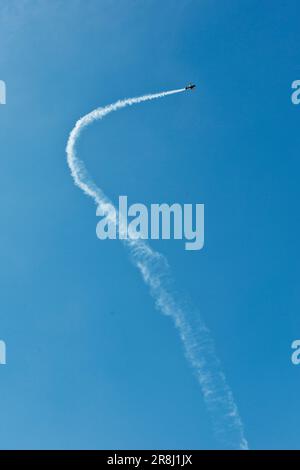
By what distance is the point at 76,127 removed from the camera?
70.1 meters
